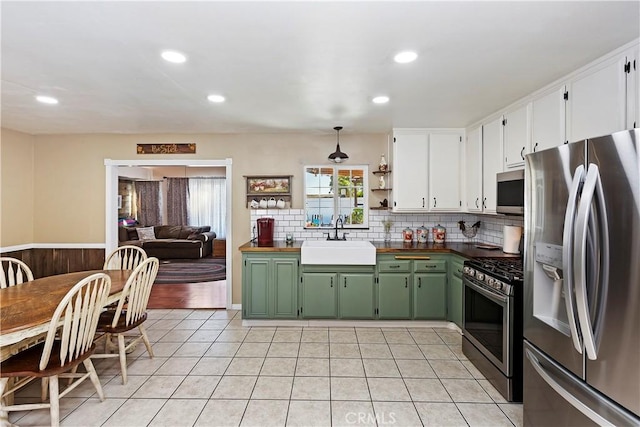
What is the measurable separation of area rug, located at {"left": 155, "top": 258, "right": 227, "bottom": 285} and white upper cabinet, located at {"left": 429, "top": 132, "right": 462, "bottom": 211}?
4.17 meters

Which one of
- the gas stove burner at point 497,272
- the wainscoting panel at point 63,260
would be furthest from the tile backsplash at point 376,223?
the wainscoting panel at point 63,260

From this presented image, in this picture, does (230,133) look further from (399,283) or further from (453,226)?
(453,226)

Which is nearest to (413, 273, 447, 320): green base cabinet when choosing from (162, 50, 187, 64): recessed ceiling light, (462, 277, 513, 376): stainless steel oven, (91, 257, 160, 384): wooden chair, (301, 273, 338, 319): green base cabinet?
(462, 277, 513, 376): stainless steel oven

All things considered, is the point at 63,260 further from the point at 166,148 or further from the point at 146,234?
the point at 146,234

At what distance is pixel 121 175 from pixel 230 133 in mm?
5982

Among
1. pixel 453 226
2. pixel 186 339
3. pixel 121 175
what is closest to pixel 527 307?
pixel 453 226

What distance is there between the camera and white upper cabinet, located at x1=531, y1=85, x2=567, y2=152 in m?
2.37

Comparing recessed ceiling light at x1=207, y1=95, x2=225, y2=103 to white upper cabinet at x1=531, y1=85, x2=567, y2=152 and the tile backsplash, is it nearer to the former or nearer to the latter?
the tile backsplash

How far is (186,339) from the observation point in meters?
Answer: 3.38

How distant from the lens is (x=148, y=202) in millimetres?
9445

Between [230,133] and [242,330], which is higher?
[230,133]

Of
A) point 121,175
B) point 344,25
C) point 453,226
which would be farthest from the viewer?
point 121,175

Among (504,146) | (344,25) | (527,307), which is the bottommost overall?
(527,307)

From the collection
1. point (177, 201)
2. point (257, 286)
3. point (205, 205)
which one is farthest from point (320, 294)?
point (177, 201)
